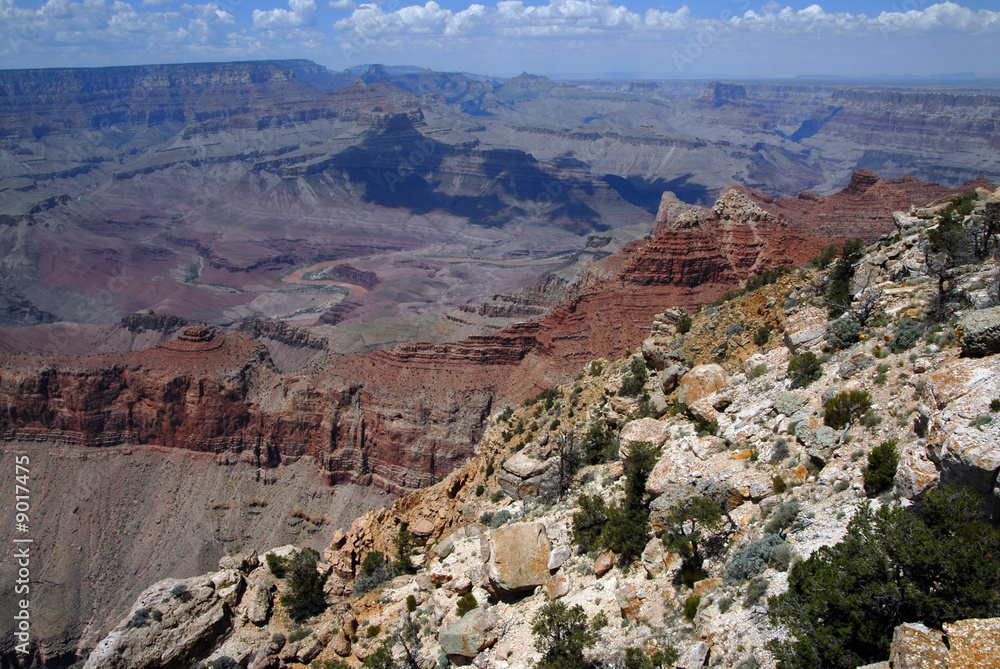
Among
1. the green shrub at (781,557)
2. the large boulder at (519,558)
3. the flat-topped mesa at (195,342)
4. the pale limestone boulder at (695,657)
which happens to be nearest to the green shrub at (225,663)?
the large boulder at (519,558)

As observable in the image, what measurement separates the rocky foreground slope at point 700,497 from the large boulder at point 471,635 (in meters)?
0.05

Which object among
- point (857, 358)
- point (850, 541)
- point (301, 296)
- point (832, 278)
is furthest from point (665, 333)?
point (301, 296)

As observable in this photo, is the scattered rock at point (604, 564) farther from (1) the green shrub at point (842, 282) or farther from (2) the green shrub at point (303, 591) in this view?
(1) the green shrub at point (842, 282)

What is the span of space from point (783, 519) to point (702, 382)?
890cm

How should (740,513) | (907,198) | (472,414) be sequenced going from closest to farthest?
(740,513), (472,414), (907,198)

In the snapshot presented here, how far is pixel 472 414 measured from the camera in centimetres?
5334

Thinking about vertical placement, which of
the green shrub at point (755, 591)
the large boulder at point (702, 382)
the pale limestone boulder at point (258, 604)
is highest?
the large boulder at point (702, 382)

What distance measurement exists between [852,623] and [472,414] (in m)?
44.2

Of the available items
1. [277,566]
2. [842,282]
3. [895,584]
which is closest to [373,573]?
[277,566]

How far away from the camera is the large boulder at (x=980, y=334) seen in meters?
12.6

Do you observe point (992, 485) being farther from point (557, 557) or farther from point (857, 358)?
point (557, 557)

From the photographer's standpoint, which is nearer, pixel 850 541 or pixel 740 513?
pixel 850 541

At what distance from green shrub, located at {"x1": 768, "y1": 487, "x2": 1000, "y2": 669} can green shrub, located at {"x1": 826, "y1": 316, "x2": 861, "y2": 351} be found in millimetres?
8524

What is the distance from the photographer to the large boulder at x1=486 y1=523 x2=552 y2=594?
16.6 meters
